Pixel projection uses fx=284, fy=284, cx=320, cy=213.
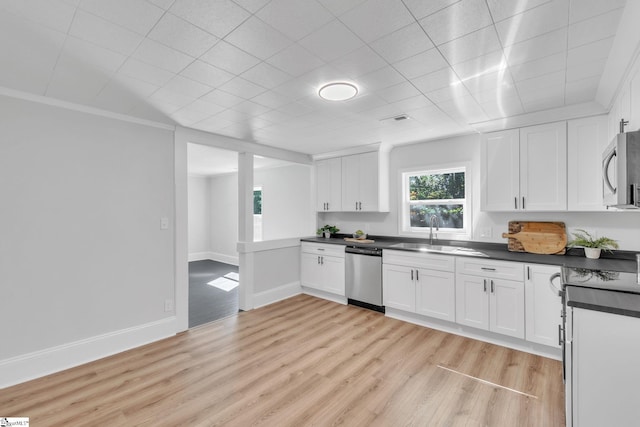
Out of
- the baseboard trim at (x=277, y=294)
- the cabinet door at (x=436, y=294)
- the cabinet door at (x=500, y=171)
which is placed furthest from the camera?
Result: the baseboard trim at (x=277, y=294)

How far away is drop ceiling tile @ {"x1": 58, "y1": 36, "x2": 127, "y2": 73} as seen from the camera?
174cm

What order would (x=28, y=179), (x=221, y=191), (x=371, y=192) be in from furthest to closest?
(x=221, y=191) < (x=371, y=192) < (x=28, y=179)

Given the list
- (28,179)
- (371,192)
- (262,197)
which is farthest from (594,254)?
(262,197)

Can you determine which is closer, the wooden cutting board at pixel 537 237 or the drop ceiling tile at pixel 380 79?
the drop ceiling tile at pixel 380 79

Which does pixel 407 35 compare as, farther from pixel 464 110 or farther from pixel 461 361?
pixel 461 361

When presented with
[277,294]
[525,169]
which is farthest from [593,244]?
[277,294]

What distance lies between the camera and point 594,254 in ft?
9.20

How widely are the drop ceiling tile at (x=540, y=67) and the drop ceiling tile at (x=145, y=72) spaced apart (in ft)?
8.29

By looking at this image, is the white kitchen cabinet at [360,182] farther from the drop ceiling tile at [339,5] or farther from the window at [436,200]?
the drop ceiling tile at [339,5]

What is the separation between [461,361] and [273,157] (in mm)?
3616

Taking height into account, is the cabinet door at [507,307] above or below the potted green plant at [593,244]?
below

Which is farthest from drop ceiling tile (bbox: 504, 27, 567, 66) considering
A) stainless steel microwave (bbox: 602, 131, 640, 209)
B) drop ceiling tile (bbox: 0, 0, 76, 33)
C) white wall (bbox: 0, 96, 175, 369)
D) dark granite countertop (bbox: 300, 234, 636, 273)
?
white wall (bbox: 0, 96, 175, 369)

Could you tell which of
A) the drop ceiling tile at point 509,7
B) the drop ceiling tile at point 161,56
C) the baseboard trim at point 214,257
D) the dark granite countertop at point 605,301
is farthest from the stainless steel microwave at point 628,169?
the baseboard trim at point 214,257

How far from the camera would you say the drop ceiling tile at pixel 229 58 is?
5.82 ft
